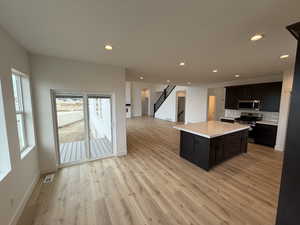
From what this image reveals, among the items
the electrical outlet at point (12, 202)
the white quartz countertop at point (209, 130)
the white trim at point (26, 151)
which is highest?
the white quartz countertop at point (209, 130)

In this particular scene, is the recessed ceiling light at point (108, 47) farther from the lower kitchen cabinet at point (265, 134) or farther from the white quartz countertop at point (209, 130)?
the lower kitchen cabinet at point (265, 134)

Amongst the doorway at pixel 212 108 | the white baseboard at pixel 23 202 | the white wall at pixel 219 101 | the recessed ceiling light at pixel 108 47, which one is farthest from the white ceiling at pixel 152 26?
the doorway at pixel 212 108

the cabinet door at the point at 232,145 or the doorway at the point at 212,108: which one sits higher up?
the doorway at the point at 212,108

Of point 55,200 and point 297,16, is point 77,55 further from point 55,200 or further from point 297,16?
point 297,16

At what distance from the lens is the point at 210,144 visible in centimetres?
294

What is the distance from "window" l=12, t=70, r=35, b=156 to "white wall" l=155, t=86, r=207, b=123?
25.2 ft

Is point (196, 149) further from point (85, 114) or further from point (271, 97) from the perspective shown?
point (271, 97)

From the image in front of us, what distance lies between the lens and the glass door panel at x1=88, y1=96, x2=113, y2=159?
359cm

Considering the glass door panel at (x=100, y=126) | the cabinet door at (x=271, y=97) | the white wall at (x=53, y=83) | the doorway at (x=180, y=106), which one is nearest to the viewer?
the white wall at (x=53, y=83)

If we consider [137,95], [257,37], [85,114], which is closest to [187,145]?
[257,37]

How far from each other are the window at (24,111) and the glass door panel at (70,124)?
53cm

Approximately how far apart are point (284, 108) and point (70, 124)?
21.6 feet

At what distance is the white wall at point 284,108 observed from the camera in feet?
12.9

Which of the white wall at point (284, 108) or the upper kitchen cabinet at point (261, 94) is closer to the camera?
the white wall at point (284, 108)
